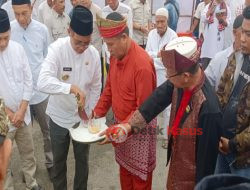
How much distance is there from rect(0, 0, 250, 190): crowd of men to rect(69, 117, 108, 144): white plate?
99 millimetres

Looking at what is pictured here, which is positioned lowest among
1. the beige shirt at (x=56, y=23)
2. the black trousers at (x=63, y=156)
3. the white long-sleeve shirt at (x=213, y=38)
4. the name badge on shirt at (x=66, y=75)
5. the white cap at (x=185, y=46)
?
the black trousers at (x=63, y=156)

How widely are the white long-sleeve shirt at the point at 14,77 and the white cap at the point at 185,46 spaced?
5.38 ft

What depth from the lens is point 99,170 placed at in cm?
418

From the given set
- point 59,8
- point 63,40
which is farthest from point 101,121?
point 59,8

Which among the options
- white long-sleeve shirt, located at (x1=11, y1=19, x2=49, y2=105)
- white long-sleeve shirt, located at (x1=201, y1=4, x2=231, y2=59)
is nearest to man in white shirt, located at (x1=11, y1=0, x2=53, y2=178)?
white long-sleeve shirt, located at (x1=11, y1=19, x2=49, y2=105)

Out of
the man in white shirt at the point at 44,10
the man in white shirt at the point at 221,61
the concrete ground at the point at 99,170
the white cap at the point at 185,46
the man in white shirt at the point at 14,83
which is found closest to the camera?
the white cap at the point at 185,46

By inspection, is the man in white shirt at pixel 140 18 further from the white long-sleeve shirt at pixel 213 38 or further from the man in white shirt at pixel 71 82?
the man in white shirt at pixel 71 82

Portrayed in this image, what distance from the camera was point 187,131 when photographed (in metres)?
2.35

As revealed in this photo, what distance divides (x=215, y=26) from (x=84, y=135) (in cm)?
373

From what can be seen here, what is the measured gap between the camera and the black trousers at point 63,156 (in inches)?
128

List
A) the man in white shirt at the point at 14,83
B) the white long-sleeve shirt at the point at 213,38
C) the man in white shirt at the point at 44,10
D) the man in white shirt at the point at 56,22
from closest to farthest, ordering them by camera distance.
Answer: the man in white shirt at the point at 14,83 → the man in white shirt at the point at 56,22 → the man in white shirt at the point at 44,10 → the white long-sleeve shirt at the point at 213,38

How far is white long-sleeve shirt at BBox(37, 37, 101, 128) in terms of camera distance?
2934 mm

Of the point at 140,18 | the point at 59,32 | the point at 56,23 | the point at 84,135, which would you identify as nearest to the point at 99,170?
the point at 84,135

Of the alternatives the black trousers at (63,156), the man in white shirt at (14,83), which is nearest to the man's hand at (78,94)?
the black trousers at (63,156)
